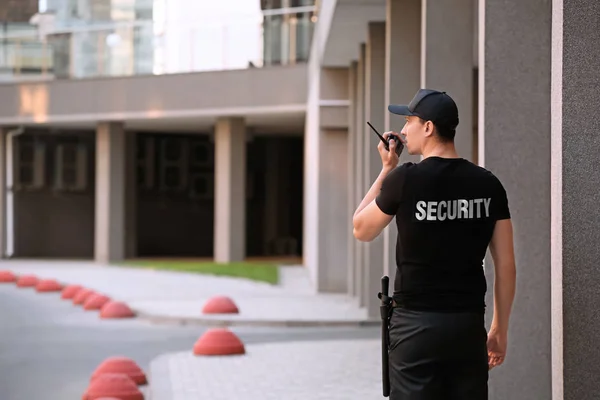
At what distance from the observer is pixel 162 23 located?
35969 mm

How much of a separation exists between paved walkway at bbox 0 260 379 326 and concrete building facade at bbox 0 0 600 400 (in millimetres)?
663

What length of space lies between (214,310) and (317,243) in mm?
5666

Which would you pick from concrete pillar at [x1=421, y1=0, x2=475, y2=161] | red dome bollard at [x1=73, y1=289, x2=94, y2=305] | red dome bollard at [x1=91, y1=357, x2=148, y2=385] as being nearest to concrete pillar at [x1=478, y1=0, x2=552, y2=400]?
concrete pillar at [x1=421, y1=0, x2=475, y2=161]

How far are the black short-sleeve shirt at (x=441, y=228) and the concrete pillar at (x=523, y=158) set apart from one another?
2.97 m

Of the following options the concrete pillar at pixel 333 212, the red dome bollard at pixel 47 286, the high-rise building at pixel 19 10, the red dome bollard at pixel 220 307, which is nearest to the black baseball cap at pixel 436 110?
the red dome bollard at pixel 220 307

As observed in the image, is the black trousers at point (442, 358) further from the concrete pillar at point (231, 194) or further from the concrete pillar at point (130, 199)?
the concrete pillar at point (130, 199)

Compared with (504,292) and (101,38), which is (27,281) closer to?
(101,38)

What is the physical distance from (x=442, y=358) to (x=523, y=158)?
334 cm

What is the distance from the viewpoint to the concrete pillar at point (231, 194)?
114 ft

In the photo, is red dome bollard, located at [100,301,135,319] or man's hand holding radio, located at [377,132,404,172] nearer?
man's hand holding radio, located at [377,132,404,172]

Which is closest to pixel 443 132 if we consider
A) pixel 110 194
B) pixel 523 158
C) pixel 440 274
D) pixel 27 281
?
pixel 440 274

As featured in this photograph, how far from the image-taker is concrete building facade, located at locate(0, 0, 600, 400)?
5.79 m

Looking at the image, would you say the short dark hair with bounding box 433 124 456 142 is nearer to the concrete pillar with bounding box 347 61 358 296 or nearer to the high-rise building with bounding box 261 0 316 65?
the concrete pillar with bounding box 347 61 358 296

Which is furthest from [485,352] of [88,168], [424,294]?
[88,168]
